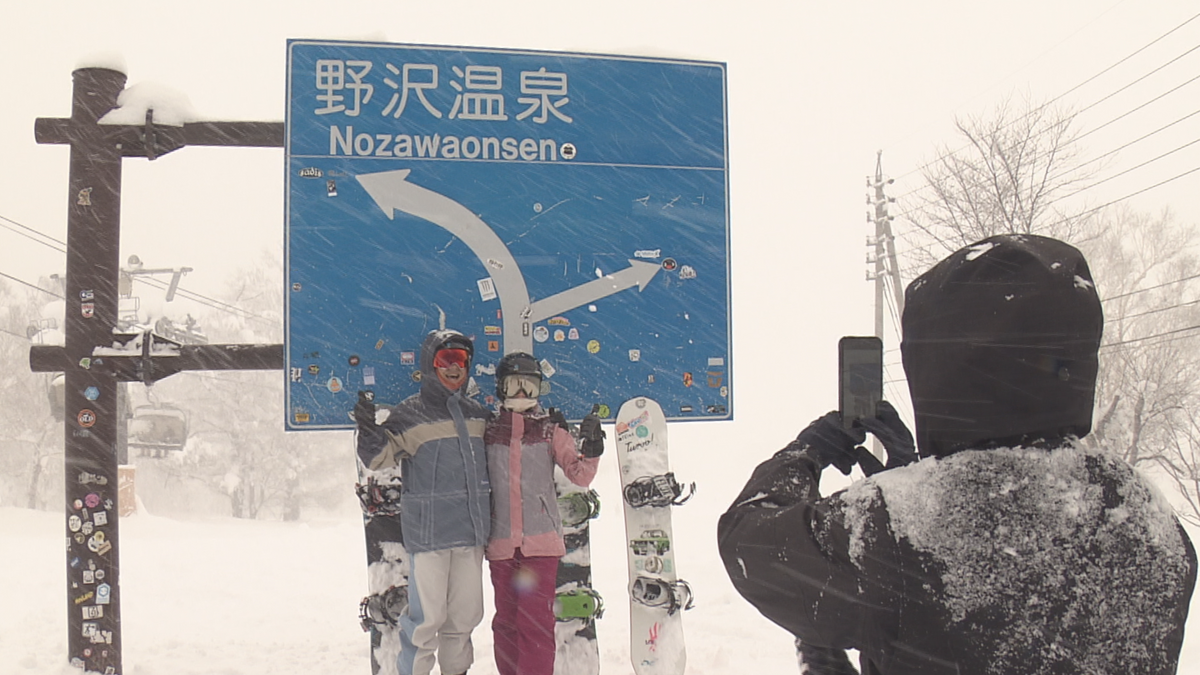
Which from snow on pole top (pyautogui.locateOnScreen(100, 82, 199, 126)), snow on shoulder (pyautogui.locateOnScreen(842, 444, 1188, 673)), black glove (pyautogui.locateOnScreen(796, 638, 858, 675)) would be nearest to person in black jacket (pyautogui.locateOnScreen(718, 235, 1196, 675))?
snow on shoulder (pyautogui.locateOnScreen(842, 444, 1188, 673))

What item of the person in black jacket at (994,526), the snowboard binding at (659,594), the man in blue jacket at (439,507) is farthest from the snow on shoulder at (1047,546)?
the snowboard binding at (659,594)

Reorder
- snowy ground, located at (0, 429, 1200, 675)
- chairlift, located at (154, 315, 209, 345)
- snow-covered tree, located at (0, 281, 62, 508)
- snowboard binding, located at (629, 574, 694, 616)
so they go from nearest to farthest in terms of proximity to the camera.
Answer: snowboard binding, located at (629, 574, 694, 616), snowy ground, located at (0, 429, 1200, 675), chairlift, located at (154, 315, 209, 345), snow-covered tree, located at (0, 281, 62, 508)

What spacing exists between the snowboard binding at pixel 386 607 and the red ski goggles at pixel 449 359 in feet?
4.47

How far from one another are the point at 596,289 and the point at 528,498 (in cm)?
137

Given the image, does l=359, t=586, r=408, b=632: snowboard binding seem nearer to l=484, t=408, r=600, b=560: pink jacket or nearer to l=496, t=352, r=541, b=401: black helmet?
l=484, t=408, r=600, b=560: pink jacket

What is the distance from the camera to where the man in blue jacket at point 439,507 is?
4.29 meters

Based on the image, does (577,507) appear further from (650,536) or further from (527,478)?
(527,478)

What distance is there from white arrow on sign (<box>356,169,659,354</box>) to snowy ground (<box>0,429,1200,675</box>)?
242 centimetres

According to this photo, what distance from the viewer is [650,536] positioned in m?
5.12

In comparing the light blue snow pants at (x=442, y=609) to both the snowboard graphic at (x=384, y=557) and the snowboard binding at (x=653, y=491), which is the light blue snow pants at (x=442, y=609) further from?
the snowboard binding at (x=653, y=491)

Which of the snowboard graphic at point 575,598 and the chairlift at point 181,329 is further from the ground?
the chairlift at point 181,329

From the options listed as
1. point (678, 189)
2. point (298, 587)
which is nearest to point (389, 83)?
point (678, 189)

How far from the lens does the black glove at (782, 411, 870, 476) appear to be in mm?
1469

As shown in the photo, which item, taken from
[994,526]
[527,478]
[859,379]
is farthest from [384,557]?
[994,526]
